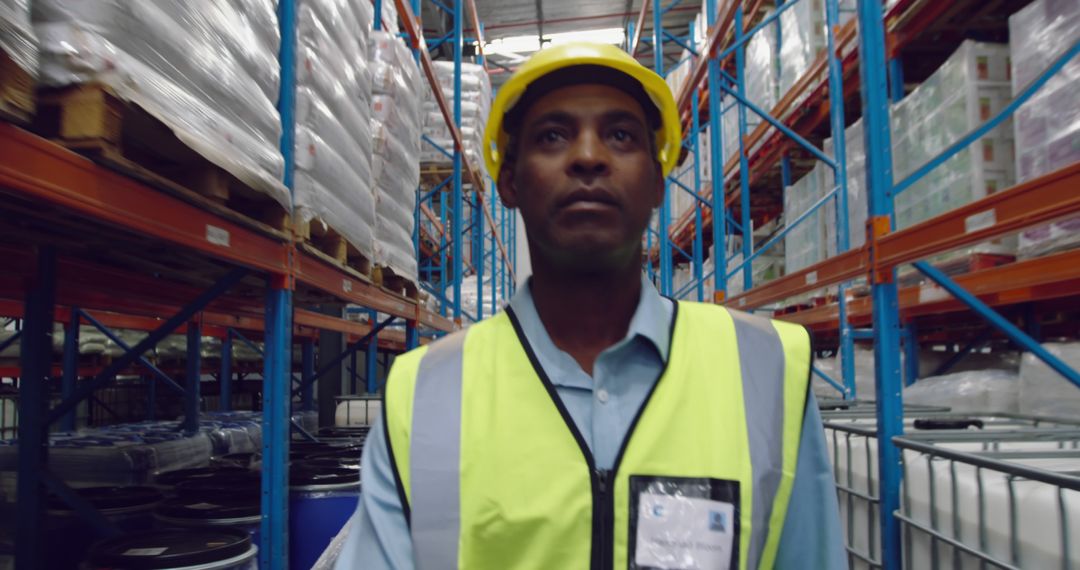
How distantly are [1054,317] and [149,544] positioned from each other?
6.00 m

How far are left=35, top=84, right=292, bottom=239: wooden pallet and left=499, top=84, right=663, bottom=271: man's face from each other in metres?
0.94

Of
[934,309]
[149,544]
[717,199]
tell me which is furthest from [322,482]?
[717,199]

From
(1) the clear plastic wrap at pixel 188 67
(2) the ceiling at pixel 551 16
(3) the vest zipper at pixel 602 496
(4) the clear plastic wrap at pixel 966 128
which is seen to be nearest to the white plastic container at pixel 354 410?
(1) the clear plastic wrap at pixel 188 67

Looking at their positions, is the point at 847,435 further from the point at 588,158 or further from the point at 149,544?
the point at 149,544

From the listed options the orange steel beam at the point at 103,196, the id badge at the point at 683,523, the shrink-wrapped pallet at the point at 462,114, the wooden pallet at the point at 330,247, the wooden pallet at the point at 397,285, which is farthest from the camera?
the shrink-wrapped pallet at the point at 462,114

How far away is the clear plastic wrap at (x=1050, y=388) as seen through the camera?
12.4 ft

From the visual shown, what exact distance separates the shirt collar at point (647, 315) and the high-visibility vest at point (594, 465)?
35 mm

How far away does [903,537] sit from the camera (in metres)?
2.66

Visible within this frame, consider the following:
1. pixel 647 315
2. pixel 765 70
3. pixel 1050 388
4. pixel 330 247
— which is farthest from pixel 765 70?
pixel 647 315

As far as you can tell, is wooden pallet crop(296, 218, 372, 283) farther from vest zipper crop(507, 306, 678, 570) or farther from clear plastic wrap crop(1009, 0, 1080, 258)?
clear plastic wrap crop(1009, 0, 1080, 258)

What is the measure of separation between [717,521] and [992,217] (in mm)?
1743

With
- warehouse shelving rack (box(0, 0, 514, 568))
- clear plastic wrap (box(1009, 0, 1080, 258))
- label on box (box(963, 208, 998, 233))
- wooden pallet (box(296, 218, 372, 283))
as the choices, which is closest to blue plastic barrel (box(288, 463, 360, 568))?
warehouse shelving rack (box(0, 0, 514, 568))

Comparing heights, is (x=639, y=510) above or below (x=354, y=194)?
below

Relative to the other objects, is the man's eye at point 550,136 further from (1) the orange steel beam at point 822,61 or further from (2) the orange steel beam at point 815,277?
(1) the orange steel beam at point 822,61
